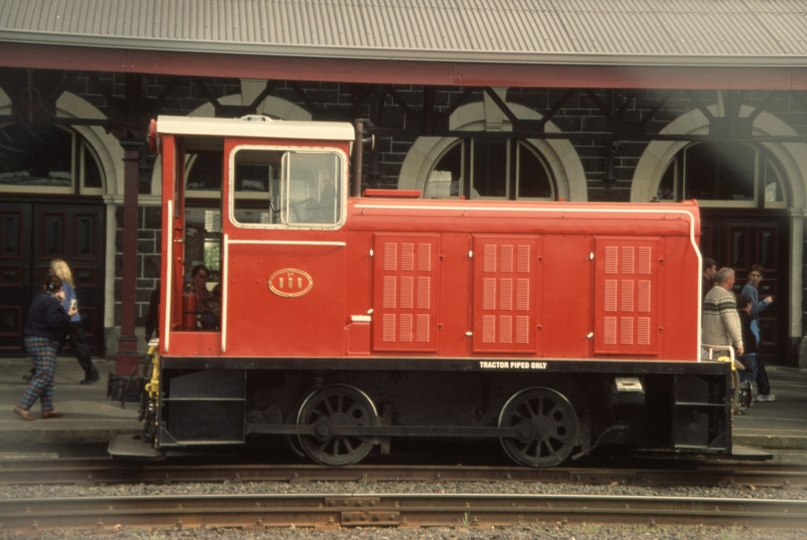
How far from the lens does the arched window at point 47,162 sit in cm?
1465

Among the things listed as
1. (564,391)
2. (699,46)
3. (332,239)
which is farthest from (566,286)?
(699,46)

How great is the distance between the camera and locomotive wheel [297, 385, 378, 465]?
26.5ft

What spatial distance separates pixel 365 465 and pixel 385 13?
693cm

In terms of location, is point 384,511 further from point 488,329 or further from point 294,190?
point 294,190

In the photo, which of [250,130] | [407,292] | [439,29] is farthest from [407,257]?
[439,29]

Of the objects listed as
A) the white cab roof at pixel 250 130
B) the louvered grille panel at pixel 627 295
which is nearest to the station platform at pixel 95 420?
the louvered grille panel at pixel 627 295

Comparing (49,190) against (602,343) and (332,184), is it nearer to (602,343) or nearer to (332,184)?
(332,184)

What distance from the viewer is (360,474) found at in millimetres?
7957

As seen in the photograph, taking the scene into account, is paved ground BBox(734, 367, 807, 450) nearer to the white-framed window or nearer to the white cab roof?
the white-framed window

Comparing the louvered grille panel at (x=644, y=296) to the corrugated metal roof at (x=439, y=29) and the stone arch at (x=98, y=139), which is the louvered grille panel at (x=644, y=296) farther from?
the stone arch at (x=98, y=139)

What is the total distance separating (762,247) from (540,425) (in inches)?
355

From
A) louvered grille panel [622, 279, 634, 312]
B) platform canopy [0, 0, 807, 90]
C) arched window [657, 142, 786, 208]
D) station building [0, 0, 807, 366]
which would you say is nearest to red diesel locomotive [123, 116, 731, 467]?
louvered grille panel [622, 279, 634, 312]

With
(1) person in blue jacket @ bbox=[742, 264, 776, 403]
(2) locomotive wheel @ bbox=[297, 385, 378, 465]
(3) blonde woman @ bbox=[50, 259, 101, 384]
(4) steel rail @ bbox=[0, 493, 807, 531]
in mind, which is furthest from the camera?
(1) person in blue jacket @ bbox=[742, 264, 776, 403]

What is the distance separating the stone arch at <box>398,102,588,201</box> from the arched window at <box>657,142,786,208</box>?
1508 mm
